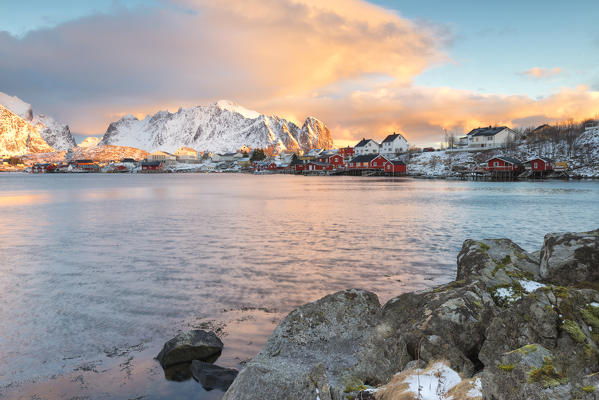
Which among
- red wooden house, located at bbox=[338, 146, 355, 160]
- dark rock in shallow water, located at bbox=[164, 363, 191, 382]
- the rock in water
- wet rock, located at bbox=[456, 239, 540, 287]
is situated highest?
red wooden house, located at bbox=[338, 146, 355, 160]

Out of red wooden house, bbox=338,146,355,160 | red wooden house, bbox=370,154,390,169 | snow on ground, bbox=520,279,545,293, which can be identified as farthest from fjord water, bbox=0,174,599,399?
red wooden house, bbox=338,146,355,160

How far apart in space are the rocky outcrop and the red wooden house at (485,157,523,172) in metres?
102

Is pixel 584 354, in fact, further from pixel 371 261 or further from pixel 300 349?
pixel 371 261

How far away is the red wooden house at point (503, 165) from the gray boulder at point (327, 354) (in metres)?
106

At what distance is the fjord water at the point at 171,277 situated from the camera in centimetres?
782

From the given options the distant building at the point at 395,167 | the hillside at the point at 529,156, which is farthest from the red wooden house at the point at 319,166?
the hillside at the point at 529,156

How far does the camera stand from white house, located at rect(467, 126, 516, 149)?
129 m

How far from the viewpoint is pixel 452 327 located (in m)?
5.68

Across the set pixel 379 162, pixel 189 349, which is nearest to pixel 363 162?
pixel 379 162

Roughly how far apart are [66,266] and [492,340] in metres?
16.3

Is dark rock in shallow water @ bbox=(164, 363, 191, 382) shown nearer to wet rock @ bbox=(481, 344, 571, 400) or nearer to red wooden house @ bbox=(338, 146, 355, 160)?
wet rock @ bbox=(481, 344, 571, 400)

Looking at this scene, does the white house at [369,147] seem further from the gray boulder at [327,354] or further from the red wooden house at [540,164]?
the gray boulder at [327,354]

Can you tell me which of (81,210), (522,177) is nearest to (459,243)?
(81,210)

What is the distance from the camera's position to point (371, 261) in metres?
16.0
